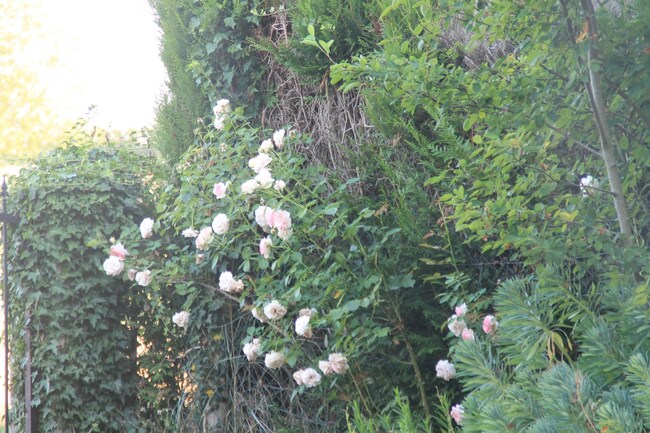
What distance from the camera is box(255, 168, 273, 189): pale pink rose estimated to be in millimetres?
3744

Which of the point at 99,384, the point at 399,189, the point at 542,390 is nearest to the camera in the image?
the point at 542,390

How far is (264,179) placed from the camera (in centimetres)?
374

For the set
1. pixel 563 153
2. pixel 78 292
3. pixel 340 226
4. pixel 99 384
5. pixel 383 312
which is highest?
pixel 563 153

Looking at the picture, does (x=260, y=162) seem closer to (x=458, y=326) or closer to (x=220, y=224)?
(x=220, y=224)

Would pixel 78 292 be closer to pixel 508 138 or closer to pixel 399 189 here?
pixel 399 189

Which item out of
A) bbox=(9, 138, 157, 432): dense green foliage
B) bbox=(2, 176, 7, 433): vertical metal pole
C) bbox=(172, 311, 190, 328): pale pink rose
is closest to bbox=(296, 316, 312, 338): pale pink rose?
bbox=(172, 311, 190, 328): pale pink rose

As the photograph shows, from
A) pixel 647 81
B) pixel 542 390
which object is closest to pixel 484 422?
pixel 542 390

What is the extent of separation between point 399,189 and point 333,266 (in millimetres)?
551

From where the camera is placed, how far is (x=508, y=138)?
266 cm

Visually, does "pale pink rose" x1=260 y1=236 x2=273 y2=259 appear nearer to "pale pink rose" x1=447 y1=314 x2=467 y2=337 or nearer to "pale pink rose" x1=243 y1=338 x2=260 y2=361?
"pale pink rose" x1=243 y1=338 x2=260 y2=361

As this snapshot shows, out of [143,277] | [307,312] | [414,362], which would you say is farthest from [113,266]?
[414,362]

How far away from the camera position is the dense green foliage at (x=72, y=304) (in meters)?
4.56

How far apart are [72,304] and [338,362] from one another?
187 centimetres

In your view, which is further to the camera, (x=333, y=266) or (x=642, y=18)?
(x=333, y=266)
